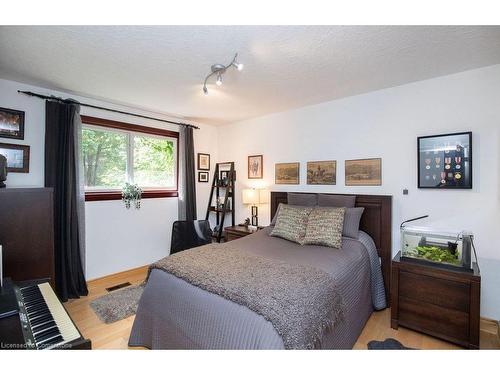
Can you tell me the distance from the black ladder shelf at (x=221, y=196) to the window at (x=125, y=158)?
70 centimetres

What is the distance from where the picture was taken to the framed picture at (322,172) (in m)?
2.98

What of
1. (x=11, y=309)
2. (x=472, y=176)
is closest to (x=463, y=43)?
(x=472, y=176)

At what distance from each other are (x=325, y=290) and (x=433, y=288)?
112 cm

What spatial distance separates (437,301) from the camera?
1.91 meters

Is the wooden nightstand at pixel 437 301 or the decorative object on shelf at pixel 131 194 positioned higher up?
the decorative object on shelf at pixel 131 194

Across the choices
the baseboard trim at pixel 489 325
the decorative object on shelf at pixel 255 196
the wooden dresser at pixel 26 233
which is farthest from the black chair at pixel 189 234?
the baseboard trim at pixel 489 325

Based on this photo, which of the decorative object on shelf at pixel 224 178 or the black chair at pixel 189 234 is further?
the decorative object on shelf at pixel 224 178

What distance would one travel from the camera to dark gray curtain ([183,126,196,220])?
376 centimetres

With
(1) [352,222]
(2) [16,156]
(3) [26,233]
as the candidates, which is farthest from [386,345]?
(2) [16,156]

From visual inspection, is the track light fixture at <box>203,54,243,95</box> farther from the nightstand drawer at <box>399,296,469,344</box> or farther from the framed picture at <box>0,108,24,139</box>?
the nightstand drawer at <box>399,296,469,344</box>

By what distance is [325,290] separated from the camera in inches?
58.1

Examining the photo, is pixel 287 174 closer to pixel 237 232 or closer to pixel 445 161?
pixel 237 232

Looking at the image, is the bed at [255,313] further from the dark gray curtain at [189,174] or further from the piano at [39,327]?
the dark gray curtain at [189,174]

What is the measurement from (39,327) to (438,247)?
268 centimetres
